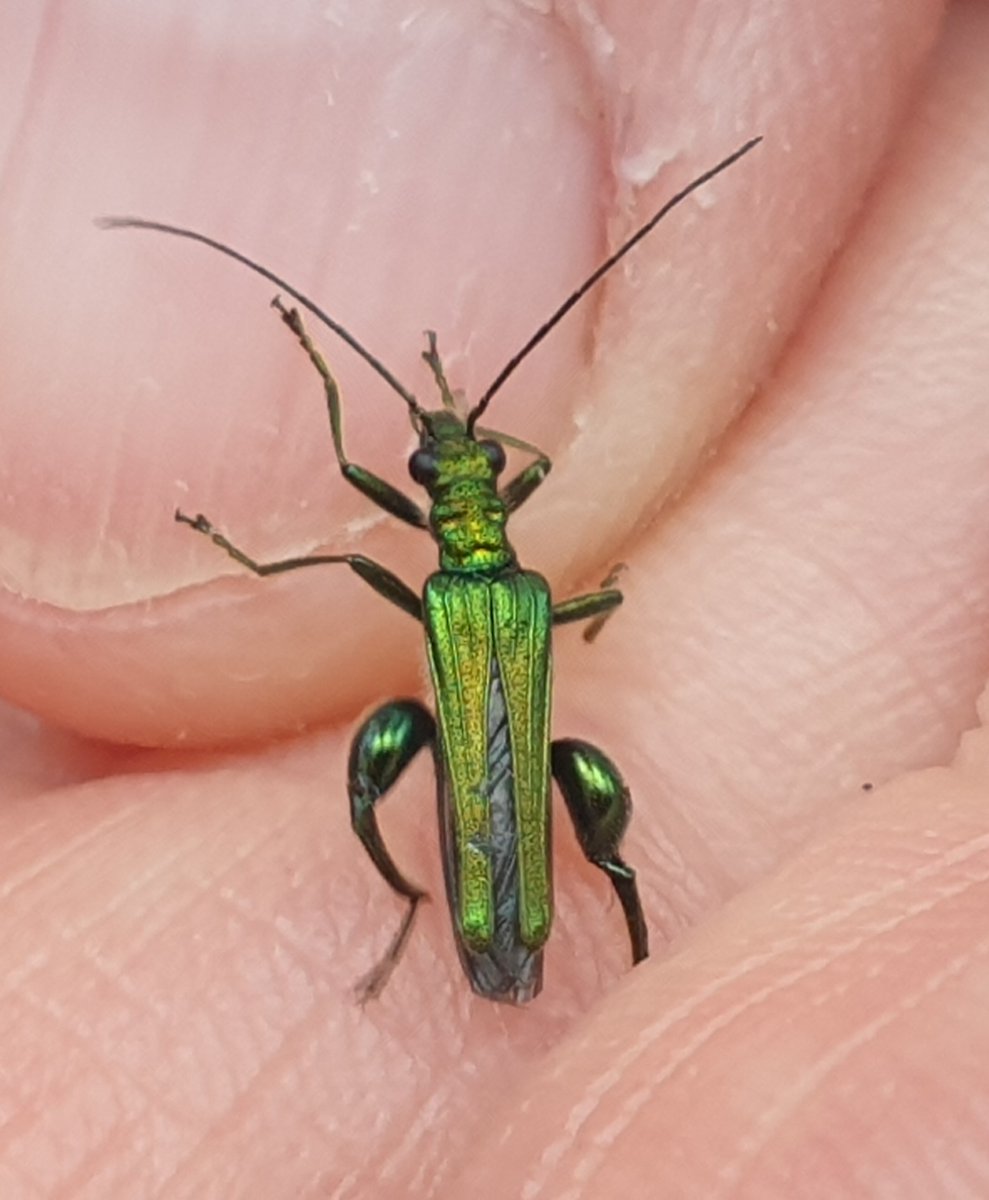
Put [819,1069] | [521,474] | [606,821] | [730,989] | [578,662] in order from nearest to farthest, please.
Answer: [819,1069]
[730,989]
[606,821]
[521,474]
[578,662]

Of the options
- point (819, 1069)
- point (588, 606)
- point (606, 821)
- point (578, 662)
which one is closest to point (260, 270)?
point (588, 606)

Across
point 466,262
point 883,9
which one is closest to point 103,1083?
point 466,262

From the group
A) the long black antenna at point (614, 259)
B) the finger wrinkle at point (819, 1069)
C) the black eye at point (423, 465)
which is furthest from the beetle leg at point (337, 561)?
the finger wrinkle at point (819, 1069)

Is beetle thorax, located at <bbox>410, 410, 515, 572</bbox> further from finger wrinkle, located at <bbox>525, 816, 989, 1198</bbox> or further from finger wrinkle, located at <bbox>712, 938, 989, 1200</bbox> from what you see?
finger wrinkle, located at <bbox>712, 938, 989, 1200</bbox>

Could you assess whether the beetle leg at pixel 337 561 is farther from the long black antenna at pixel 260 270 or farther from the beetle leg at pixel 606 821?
the beetle leg at pixel 606 821

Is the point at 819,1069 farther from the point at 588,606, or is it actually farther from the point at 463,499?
the point at 463,499

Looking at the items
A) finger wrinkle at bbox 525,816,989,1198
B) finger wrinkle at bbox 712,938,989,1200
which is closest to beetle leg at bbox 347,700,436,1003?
finger wrinkle at bbox 525,816,989,1198

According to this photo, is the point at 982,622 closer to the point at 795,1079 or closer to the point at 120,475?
the point at 795,1079
